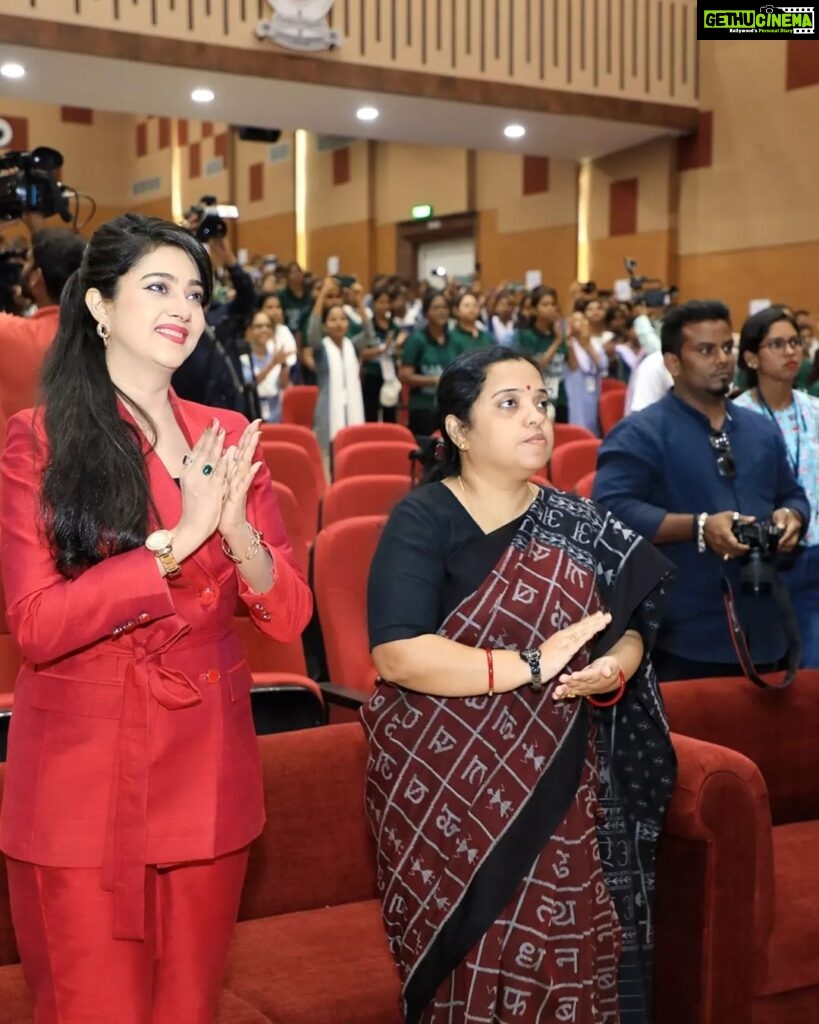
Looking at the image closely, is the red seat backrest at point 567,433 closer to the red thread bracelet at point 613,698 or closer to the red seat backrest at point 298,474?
the red seat backrest at point 298,474

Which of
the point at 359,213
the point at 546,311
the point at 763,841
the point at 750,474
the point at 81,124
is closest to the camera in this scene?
the point at 763,841

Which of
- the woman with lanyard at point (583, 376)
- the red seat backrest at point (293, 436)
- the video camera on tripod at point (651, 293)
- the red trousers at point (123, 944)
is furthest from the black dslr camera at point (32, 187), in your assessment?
the video camera on tripod at point (651, 293)

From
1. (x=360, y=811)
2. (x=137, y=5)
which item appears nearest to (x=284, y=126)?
(x=137, y=5)

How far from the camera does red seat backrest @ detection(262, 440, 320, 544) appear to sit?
4297mm

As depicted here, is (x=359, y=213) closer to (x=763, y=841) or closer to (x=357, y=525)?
(x=357, y=525)

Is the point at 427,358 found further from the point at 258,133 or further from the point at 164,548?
the point at 164,548

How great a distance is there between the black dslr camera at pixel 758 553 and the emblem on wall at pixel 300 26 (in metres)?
6.98

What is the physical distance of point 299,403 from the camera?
7.82 metres

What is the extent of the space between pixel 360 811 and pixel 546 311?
223 inches

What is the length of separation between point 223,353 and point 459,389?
193cm

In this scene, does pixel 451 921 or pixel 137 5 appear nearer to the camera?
pixel 451 921

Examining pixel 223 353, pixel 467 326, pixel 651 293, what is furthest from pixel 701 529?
pixel 651 293

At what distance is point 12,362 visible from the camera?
8.29 feet

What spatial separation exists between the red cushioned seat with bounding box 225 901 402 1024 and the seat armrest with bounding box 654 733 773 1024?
48 cm
